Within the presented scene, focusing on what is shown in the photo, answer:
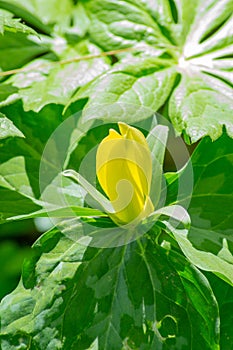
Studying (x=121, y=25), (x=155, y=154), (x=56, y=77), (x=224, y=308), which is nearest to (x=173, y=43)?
(x=121, y=25)

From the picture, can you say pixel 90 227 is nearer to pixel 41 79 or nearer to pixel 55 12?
pixel 41 79

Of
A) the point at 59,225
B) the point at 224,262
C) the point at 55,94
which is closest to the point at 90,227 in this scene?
the point at 59,225

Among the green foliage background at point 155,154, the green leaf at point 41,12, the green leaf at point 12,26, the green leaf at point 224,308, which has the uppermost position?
the green leaf at point 12,26

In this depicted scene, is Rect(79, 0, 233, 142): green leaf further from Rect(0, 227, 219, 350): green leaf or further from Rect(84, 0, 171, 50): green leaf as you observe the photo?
Rect(0, 227, 219, 350): green leaf

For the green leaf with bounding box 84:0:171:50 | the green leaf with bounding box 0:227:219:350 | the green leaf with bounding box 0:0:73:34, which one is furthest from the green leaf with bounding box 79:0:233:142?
the green leaf with bounding box 0:227:219:350

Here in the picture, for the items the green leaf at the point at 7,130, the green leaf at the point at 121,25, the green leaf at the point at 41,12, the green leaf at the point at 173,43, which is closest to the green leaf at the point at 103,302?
the green leaf at the point at 7,130

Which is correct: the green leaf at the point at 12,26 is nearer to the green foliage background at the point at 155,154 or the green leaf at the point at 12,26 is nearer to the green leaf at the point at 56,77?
the green foliage background at the point at 155,154

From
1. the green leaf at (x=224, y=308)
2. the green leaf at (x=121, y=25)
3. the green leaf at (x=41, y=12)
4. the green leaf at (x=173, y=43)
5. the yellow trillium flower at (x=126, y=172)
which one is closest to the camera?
the yellow trillium flower at (x=126, y=172)

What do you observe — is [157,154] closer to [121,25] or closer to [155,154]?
[155,154]
